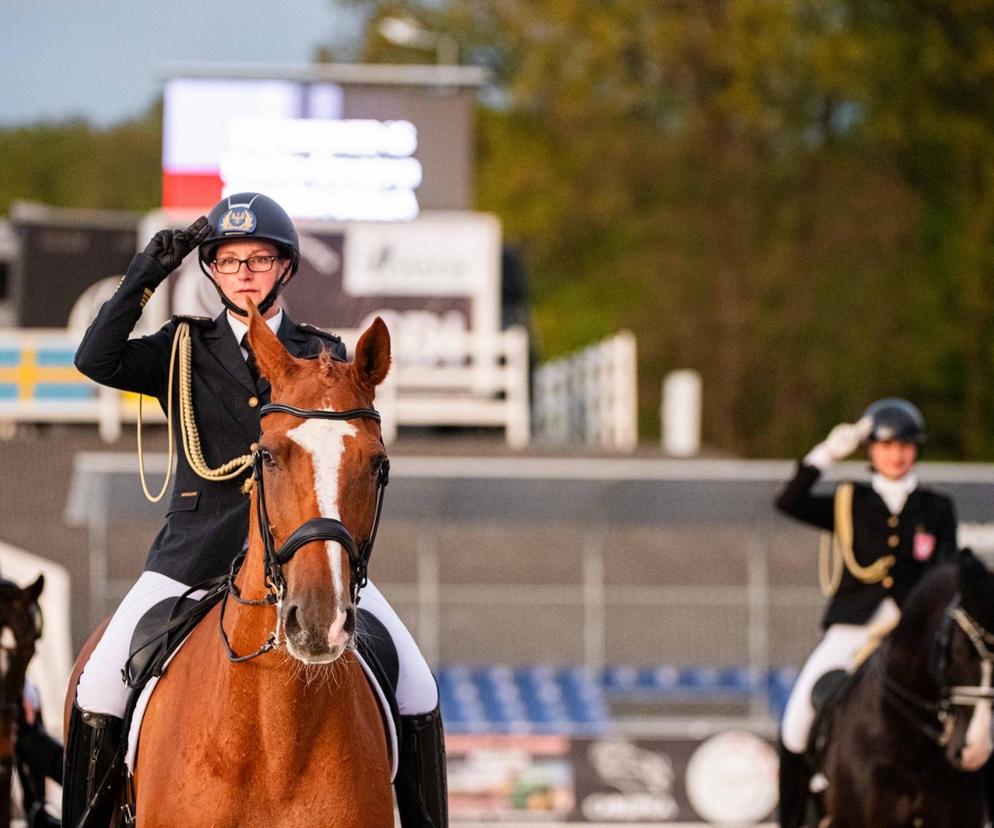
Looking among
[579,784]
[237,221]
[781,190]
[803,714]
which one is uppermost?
[781,190]

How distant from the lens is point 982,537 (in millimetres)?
15031

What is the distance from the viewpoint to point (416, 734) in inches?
225

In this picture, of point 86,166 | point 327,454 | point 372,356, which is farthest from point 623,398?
point 86,166

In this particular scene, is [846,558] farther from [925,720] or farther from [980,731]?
[980,731]

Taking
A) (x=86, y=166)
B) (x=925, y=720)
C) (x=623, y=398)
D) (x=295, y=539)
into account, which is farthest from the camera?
(x=86, y=166)

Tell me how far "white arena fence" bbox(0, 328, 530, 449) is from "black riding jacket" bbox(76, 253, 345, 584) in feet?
61.5

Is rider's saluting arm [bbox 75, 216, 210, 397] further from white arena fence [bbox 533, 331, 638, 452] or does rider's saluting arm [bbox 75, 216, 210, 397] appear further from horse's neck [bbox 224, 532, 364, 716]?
white arena fence [bbox 533, 331, 638, 452]

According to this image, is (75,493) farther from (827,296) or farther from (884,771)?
(827,296)

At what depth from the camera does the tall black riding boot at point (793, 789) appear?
31.0 ft

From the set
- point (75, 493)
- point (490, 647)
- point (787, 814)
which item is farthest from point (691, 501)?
point (787, 814)

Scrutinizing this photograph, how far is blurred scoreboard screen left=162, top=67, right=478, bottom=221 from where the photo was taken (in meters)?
24.7

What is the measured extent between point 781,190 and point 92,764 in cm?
3699

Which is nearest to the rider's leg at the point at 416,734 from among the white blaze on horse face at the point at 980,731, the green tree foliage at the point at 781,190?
the white blaze on horse face at the point at 980,731

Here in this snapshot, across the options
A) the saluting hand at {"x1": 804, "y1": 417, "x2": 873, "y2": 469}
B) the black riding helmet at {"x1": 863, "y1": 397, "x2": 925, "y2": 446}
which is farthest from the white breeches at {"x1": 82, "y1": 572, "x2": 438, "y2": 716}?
the black riding helmet at {"x1": 863, "y1": 397, "x2": 925, "y2": 446}
